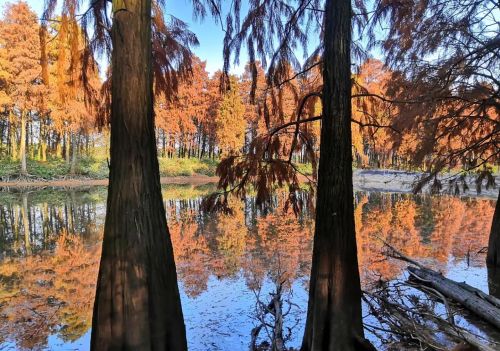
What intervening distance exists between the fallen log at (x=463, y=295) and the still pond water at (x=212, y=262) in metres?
0.84

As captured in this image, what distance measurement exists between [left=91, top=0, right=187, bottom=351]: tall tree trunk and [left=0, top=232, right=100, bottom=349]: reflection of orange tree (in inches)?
77.6

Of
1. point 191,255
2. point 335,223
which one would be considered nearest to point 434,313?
point 335,223

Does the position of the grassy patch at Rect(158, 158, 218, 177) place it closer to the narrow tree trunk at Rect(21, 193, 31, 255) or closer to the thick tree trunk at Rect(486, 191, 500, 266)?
the narrow tree trunk at Rect(21, 193, 31, 255)

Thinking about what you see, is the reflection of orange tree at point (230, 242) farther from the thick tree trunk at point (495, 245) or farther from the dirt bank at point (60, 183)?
the dirt bank at point (60, 183)

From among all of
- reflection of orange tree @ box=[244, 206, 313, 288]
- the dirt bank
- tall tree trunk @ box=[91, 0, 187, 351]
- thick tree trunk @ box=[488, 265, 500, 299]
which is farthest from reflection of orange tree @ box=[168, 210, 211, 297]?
the dirt bank

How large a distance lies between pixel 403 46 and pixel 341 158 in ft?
16.2

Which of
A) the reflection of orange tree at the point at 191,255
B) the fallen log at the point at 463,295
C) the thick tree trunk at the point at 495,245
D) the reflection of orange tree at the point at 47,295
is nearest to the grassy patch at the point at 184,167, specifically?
the reflection of orange tree at the point at 191,255

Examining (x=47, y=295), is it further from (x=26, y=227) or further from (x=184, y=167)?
(x=184, y=167)

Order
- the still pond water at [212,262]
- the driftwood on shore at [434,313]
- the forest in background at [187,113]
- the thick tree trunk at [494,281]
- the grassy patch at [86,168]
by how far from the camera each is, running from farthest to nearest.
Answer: the grassy patch at [86,168] → the thick tree trunk at [494,281] → the still pond water at [212,262] → the forest in background at [187,113] → the driftwood on shore at [434,313]

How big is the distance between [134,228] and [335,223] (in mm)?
1851

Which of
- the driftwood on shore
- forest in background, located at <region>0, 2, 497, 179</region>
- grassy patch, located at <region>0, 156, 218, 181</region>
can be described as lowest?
the driftwood on shore

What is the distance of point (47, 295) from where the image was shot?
617 centimetres

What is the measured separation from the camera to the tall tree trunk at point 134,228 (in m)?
3.36

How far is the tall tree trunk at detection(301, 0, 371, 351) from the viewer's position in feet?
12.0
